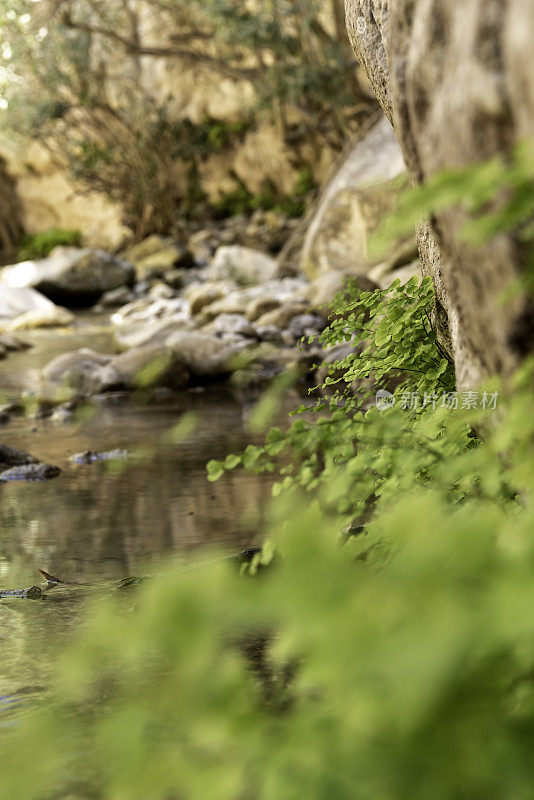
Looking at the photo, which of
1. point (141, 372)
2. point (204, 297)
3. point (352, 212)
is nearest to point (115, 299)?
point (204, 297)

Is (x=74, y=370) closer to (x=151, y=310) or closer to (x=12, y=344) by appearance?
(x=12, y=344)

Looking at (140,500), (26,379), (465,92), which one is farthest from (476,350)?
(26,379)

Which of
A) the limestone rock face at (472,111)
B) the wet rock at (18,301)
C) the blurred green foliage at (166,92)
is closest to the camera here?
the limestone rock face at (472,111)

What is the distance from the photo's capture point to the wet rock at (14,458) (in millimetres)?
6035

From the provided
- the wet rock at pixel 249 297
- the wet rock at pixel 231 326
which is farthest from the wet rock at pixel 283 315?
the wet rock at pixel 249 297

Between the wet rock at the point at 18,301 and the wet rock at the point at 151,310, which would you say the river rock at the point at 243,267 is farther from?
the wet rock at the point at 18,301

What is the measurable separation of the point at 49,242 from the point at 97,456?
19822mm

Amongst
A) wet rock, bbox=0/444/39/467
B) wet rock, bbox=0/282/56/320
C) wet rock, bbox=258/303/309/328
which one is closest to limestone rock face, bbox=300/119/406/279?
wet rock, bbox=258/303/309/328

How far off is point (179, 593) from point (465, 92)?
2.79ft

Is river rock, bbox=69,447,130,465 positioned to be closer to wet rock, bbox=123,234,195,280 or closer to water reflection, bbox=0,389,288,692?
water reflection, bbox=0,389,288,692

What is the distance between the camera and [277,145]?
21.0 m

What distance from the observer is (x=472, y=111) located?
1.47 m

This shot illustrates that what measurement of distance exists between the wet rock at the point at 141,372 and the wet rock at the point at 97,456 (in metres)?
Answer: 2.39

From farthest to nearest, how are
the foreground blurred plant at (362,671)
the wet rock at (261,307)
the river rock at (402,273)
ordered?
1. the wet rock at (261,307)
2. the river rock at (402,273)
3. the foreground blurred plant at (362,671)
